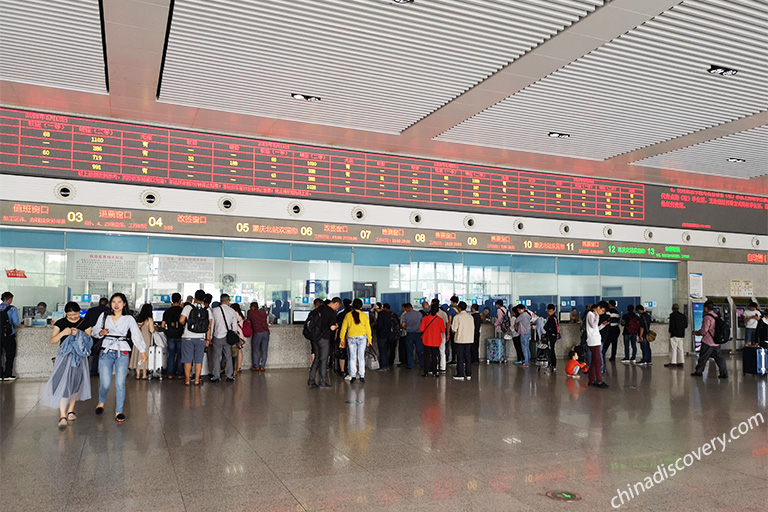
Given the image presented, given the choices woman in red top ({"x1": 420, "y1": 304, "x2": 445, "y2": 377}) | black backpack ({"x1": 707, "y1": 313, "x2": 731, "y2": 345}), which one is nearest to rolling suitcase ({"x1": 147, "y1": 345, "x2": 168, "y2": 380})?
woman in red top ({"x1": 420, "y1": 304, "x2": 445, "y2": 377})

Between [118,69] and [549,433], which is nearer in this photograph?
[549,433]

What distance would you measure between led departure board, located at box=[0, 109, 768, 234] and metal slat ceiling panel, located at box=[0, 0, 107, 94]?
1.45 meters

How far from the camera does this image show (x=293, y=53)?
7422 mm

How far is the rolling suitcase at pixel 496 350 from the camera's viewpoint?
13.2m

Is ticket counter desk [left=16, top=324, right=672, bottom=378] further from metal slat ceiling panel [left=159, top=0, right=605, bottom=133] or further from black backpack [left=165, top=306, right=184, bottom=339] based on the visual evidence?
metal slat ceiling panel [left=159, top=0, right=605, bottom=133]

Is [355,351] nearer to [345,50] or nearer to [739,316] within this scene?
[345,50]

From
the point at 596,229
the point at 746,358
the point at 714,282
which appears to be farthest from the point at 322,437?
the point at 714,282

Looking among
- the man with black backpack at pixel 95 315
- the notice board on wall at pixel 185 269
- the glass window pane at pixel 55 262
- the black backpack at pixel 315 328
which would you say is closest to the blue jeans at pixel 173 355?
the man with black backpack at pixel 95 315

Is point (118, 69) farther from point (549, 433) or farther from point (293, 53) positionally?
point (549, 433)

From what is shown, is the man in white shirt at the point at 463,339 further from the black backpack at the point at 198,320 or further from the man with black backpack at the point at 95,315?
the man with black backpack at the point at 95,315

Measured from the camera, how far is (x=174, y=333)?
9.66m

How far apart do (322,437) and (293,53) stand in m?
Answer: 4.56

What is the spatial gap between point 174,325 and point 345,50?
203 inches

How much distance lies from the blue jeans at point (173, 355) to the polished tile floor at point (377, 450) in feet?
3.37
